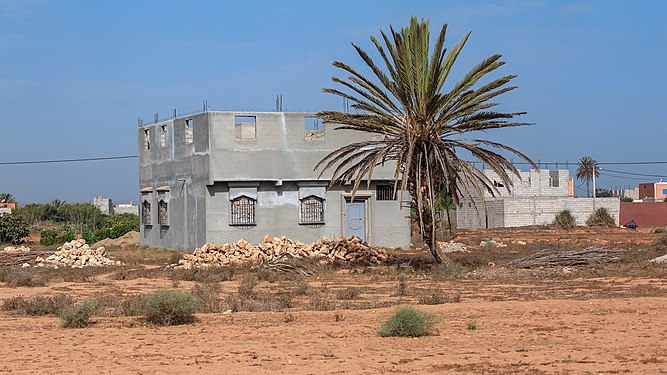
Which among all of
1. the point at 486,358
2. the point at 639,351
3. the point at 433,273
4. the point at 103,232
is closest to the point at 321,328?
the point at 486,358

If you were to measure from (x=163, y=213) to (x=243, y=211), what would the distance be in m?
5.49

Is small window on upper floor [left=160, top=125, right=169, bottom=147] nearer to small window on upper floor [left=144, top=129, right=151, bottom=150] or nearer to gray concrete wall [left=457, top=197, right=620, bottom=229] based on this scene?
small window on upper floor [left=144, top=129, right=151, bottom=150]

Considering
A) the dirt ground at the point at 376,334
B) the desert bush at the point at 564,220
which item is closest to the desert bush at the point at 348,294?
the dirt ground at the point at 376,334

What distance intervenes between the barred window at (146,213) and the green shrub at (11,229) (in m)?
10.9

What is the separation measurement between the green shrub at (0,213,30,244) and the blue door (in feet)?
70.5

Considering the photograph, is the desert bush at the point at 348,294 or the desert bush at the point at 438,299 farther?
the desert bush at the point at 348,294

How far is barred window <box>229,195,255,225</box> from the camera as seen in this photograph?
35.4m

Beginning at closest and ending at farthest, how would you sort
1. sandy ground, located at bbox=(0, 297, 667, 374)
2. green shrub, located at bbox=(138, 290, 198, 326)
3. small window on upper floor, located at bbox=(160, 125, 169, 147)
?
sandy ground, located at bbox=(0, 297, 667, 374)
green shrub, located at bbox=(138, 290, 198, 326)
small window on upper floor, located at bbox=(160, 125, 169, 147)

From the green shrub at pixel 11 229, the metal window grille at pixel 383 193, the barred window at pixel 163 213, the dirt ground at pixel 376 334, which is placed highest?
the metal window grille at pixel 383 193

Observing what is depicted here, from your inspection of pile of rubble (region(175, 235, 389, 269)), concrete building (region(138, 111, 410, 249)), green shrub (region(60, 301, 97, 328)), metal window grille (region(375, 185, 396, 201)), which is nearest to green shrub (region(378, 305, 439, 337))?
green shrub (region(60, 301, 97, 328))

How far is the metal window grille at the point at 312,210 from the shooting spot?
36406mm

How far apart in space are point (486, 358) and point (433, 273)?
13.9 metres

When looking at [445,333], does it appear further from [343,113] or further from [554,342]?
[343,113]

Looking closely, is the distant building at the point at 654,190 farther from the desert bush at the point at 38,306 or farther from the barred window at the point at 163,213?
the desert bush at the point at 38,306
